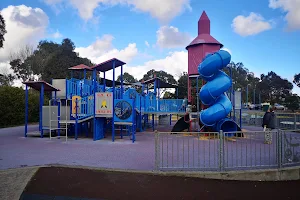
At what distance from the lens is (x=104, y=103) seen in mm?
12508

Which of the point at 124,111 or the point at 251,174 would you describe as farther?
the point at 124,111

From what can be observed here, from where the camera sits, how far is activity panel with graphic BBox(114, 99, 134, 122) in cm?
1248

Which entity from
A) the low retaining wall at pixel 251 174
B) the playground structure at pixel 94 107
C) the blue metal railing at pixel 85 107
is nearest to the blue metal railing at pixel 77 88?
the playground structure at pixel 94 107

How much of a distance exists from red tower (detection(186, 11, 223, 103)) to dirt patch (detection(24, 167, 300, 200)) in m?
12.5

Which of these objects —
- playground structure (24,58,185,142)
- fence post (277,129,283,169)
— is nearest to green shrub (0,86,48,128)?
playground structure (24,58,185,142)

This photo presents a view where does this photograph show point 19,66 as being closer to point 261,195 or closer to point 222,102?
point 222,102

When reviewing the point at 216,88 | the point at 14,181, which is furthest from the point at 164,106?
the point at 14,181

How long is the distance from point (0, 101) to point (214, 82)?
60.6 ft

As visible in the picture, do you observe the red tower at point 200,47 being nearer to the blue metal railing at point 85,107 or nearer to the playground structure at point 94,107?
the playground structure at point 94,107

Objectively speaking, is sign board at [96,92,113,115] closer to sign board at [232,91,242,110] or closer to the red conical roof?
sign board at [232,91,242,110]

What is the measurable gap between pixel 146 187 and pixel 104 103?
7.60 metres

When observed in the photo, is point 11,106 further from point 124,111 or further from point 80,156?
point 80,156

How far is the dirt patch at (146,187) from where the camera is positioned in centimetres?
508

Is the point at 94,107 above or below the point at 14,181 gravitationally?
above
